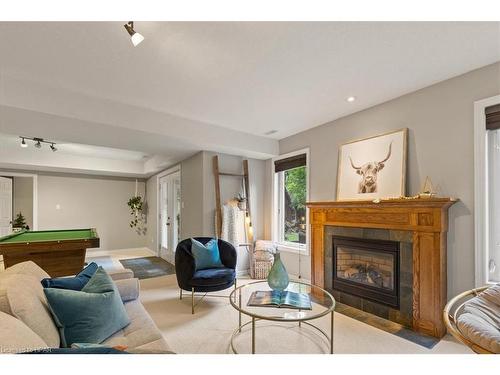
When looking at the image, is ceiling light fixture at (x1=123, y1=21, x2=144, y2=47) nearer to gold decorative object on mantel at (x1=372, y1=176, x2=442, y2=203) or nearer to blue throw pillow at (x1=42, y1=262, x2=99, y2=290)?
blue throw pillow at (x1=42, y1=262, x2=99, y2=290)

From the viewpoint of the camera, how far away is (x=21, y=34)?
1.89m

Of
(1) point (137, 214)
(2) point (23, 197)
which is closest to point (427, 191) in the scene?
(1) point (137, 214)

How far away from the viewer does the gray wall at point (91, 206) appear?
655 cm

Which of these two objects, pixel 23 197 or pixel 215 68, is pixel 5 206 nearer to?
pixel 23 197

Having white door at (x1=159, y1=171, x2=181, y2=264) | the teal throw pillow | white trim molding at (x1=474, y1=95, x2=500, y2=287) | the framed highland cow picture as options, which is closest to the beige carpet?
the teal throw pillow

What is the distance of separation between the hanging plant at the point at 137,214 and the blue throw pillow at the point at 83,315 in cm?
632

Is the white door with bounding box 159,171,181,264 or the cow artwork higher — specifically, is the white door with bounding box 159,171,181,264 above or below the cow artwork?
below

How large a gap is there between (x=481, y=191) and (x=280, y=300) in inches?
83.1

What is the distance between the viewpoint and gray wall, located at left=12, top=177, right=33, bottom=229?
6.77 m

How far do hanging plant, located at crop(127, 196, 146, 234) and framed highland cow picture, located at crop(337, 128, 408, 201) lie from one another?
604 centimetres

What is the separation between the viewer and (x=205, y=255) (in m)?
3.30

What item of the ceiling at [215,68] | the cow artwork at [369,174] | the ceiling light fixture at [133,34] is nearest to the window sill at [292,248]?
the cow artwork at [369,174]

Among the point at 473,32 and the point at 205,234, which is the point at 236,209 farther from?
the point at 473,32

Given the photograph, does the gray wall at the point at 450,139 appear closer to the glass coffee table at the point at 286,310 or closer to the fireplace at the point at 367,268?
the fireplace at the point at 367,268
